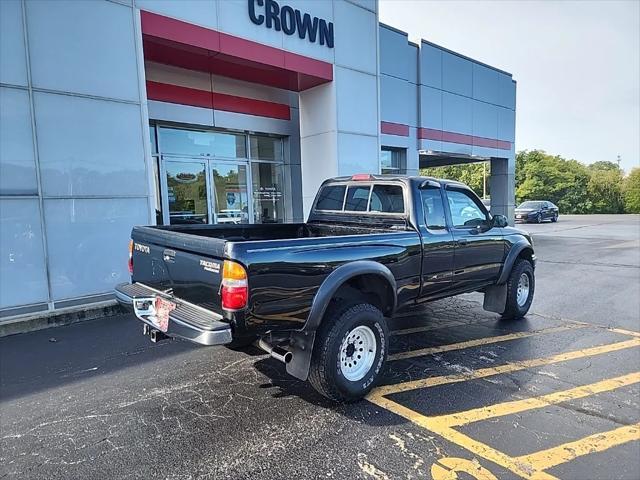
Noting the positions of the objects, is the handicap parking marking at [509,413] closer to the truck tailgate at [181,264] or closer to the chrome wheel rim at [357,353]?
the chrome wheel rim at [357,353]

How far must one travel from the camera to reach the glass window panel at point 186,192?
10008 millimetres

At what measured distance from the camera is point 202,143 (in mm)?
10477

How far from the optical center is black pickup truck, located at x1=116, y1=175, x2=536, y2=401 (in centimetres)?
311

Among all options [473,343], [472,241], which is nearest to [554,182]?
[472,241]

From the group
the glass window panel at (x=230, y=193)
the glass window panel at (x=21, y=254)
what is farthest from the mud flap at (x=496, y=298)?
the glass window panel at (x=230, y=193)

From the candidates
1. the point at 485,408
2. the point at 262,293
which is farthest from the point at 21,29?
the point at 485,408

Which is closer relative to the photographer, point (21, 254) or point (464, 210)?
point (464, 210)

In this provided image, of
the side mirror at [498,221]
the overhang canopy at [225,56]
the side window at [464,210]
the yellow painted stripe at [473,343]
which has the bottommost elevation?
the yellow painted stripe at [473,343]

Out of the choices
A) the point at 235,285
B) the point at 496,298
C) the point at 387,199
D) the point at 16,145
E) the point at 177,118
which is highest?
the point at 177,118

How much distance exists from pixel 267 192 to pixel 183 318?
29.3 feet

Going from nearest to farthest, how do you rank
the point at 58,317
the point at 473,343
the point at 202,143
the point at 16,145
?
the point at 473,343 < the point at 16,145 < the point at 58,317 < the point at 202,143

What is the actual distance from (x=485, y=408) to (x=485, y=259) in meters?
2.36

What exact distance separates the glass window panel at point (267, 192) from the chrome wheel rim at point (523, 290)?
7314 millimetres

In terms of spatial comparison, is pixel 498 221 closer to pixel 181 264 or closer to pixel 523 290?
pixel 523 290
